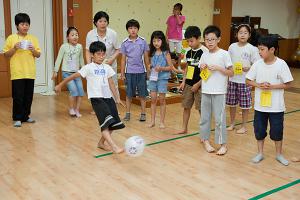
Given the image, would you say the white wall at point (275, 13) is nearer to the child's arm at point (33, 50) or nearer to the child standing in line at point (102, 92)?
the child's arm at point (33, 50)

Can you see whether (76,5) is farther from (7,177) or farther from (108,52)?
(7,177)

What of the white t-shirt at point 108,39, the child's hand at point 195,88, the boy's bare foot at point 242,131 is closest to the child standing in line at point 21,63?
the white t-shirt at point 108,39

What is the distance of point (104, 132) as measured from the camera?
149 inches

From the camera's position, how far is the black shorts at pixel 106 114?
3.72 meters

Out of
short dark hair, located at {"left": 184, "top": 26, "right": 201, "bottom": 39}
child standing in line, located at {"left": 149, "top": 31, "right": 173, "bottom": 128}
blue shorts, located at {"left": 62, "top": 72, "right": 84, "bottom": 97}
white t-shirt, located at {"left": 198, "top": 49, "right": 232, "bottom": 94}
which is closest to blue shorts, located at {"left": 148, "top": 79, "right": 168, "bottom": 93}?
child standing in line, located at {"left": 149, "top": 31, "right": 173, "bottom": 128}

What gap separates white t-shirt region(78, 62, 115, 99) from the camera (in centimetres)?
380

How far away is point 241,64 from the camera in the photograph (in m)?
4.45

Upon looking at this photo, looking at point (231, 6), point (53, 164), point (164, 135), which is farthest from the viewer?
point (231, 6)

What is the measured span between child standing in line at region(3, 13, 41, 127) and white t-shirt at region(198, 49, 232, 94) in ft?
7.50

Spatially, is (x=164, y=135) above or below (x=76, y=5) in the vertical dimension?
below

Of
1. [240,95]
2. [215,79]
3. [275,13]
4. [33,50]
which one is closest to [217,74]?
[215,79]

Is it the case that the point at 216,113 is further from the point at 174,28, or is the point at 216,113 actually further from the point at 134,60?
the point at 174,28

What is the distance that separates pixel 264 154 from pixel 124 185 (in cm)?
166

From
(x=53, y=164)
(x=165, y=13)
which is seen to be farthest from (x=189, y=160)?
(x=165, y=13)
